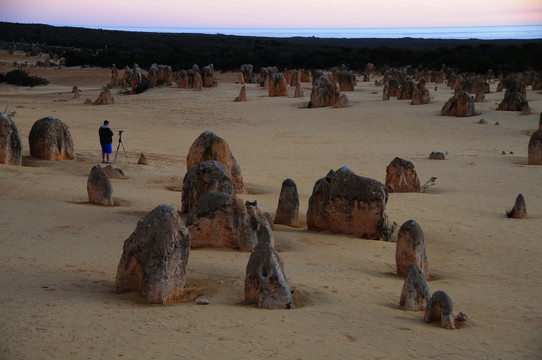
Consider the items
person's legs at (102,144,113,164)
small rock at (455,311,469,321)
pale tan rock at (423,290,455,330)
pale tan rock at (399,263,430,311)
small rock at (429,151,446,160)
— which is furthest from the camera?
small rock at (429,151,446,160)

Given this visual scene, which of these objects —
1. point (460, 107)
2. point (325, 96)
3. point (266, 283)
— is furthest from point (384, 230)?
point (325, 96)

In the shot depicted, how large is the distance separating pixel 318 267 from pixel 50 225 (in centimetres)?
410

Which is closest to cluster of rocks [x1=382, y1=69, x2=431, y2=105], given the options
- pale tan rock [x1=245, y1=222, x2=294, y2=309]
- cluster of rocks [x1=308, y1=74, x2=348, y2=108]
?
cluster of rocks [x1=308, y1=74, x2=348, y2=108]

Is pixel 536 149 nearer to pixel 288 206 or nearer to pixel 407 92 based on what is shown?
pixel 288 206

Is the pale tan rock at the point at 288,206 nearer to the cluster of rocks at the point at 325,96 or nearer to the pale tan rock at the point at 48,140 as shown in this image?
the pale tan rock at the point at 48,140

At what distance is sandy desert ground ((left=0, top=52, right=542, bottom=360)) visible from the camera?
5883 mm

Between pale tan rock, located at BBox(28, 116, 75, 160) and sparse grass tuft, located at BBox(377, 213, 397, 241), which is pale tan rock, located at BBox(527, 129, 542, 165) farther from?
pale tan rock, located at BBox(28, 116, 75, 160)

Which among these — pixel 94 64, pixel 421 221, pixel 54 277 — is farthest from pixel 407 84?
pixel 94 64

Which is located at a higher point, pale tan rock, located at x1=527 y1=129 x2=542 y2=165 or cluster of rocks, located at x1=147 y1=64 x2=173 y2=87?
cluster of rocks, located at x1=147 y1=64 x2=173 y2=87

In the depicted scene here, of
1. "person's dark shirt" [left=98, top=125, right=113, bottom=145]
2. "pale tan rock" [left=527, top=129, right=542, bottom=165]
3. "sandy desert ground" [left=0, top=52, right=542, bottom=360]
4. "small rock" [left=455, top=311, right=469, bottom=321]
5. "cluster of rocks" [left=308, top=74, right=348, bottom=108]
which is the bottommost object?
"sandy desert ground" [left=0, top=52, right=542, bottom=360]

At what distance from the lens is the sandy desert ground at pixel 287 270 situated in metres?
5.88

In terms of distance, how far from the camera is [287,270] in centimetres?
859

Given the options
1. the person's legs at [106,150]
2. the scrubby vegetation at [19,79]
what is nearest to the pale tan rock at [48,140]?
the person's legs at [106,150]

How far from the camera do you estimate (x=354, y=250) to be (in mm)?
10289
